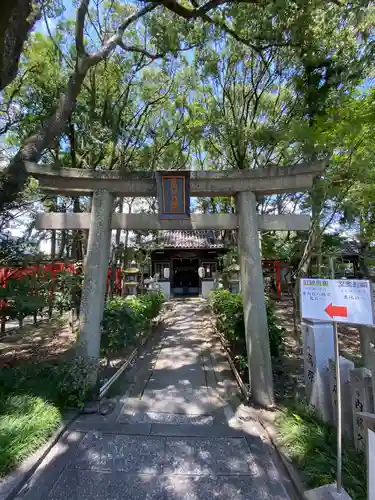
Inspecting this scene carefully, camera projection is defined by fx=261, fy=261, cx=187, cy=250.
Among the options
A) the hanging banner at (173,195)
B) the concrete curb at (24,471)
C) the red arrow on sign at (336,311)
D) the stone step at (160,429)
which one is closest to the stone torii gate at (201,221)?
the hanging banner at (173,195)

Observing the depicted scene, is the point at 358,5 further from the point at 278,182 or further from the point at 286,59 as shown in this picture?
the point at 286,59

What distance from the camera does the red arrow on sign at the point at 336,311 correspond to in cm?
225

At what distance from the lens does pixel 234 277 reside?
1048 centimetres

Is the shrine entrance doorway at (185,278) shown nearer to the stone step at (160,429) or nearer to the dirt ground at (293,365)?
the dirt ground at (293,365)

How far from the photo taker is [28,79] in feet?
23.0

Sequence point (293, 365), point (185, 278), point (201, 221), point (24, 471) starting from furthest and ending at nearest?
point (185, 278) < point (293, 365) < point (201, 221) < point (24, 471)

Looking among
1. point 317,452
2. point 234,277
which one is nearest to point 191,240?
point 234,277

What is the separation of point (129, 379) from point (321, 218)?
18.6ft

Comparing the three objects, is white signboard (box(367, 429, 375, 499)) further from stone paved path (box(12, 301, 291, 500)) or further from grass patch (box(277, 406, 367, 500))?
stone paved path (box(12, 301, 291, 500))

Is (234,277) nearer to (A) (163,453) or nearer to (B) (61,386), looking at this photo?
(B) (61,386)

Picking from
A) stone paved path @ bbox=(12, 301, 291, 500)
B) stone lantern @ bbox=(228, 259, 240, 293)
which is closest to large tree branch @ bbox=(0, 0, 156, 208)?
→ stone paved path @ bbox=(12, 301, 291, 500)

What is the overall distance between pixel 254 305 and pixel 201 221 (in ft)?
5.37

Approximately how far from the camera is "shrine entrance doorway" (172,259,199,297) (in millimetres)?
19297

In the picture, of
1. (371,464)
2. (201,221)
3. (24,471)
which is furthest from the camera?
(201,221)
